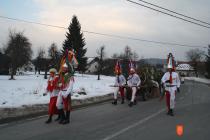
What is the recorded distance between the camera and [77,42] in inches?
2256

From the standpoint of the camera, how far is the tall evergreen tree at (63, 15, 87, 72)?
57131 millimetres

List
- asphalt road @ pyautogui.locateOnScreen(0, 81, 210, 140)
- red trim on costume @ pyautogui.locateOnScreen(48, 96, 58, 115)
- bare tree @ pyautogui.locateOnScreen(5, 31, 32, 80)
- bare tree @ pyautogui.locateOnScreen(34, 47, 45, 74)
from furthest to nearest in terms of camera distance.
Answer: bare tree @ pyautogui.locateOnScreen(34, 47, 45, 74) → bare tree @ pyautogui.locateOnScreen(5, 31, 32, 80) → red trim on costume @ pyautogui.locateOnScreen(48, 96, 58, 115) → asphalt road @ pyautogui.locateOnScreen(0, 81, 210, 140)

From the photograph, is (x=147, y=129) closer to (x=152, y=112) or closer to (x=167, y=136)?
(x=167, y=136)

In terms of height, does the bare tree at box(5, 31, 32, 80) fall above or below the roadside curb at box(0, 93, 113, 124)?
above

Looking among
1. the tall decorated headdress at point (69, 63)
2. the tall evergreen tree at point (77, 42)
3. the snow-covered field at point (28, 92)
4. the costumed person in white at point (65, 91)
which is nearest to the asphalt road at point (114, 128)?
the costumed person in white at point (65, 91)

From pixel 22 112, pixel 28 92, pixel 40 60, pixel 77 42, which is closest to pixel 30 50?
pixel 77 42

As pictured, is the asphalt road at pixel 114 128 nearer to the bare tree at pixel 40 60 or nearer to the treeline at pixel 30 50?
the treeline at pixel 30 50

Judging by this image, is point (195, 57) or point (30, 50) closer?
point (30, 50)

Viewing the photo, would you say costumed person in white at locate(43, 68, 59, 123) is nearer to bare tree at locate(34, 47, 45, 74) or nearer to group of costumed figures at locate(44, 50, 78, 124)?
group of costumed figures at locate(44, 50, 78, 124)

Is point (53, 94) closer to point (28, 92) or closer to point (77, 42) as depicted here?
point (28, 92)

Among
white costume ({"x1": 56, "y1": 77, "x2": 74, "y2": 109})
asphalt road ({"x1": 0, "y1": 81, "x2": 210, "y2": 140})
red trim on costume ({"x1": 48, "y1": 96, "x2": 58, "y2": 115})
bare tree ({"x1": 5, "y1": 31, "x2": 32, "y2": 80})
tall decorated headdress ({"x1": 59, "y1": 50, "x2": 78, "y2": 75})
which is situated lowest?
asphalt road ({"x1": 0, "y1": 81, "x2": 210, "y2": 140})

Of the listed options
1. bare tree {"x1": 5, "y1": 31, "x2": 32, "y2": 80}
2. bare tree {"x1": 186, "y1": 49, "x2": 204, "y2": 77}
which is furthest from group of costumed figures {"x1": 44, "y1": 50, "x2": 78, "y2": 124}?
bare tree {"x1": 186, "y1": 49, "x2": 204, "y2": 77}

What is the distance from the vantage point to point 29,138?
7.99 metres

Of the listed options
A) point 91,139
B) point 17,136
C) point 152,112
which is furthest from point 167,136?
point 152,112
